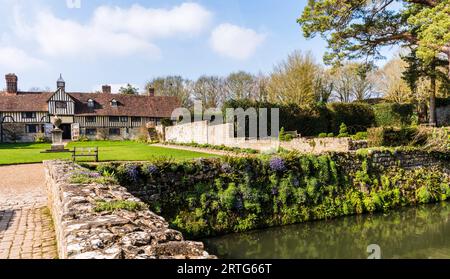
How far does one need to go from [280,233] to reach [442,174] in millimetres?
7163

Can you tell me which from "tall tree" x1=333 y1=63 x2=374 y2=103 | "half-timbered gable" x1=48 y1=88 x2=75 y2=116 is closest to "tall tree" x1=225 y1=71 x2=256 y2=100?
"tall tree" x1=333 y1=63 x2=374 y2=103

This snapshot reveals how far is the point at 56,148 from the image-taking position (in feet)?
71.4

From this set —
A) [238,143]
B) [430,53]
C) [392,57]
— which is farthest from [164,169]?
[392,57]

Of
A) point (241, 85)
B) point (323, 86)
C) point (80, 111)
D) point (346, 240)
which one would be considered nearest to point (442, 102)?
point (323, 86)

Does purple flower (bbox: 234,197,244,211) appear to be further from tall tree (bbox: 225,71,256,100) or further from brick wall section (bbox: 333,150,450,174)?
tall tree (bbox: 225,71,256,100)

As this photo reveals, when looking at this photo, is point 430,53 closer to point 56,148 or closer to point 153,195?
point 153,195

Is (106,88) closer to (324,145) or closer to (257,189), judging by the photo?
(324,145)

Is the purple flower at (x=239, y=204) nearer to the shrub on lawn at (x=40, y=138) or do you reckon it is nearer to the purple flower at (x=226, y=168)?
the purple flower at (x=226, y=168)

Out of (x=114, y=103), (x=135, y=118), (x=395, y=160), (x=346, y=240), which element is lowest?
(x=346, y=240)

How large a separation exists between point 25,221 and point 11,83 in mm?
40870

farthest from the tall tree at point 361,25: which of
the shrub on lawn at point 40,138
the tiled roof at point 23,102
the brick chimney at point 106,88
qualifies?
the brick chimney at point 106,88

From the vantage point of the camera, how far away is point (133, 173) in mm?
7109

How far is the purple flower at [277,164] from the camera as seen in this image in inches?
328

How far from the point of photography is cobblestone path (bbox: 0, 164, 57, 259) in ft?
16.0
